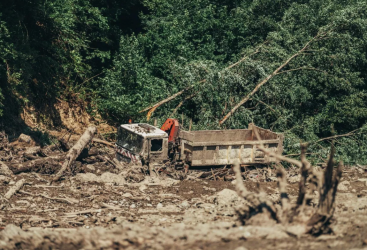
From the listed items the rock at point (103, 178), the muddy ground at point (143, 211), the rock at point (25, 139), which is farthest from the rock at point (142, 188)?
the rock at point (25, 139)

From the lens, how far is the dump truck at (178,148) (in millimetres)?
13672

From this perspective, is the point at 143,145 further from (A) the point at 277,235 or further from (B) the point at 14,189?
(A) the point at 277,235

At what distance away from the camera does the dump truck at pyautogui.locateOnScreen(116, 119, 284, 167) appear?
13672mm

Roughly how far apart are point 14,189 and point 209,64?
28.0 ft

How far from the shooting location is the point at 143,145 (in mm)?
13523

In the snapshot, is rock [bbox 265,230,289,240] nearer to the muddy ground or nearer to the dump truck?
the muddy ground

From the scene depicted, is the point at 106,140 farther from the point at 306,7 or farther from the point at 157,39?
the point at 306,7

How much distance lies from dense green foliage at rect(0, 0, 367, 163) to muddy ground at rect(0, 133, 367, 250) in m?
2.75

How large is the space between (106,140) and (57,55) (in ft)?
11.7

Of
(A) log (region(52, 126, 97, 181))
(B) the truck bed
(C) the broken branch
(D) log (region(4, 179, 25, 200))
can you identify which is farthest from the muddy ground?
(C) the broken branch

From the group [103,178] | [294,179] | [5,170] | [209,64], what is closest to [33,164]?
[5,170]

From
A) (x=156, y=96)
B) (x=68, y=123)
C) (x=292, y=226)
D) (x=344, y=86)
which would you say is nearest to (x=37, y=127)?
(x=68, y=123)

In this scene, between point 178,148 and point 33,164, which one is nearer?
point 33,164

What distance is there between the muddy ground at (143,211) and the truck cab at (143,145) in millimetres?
508
